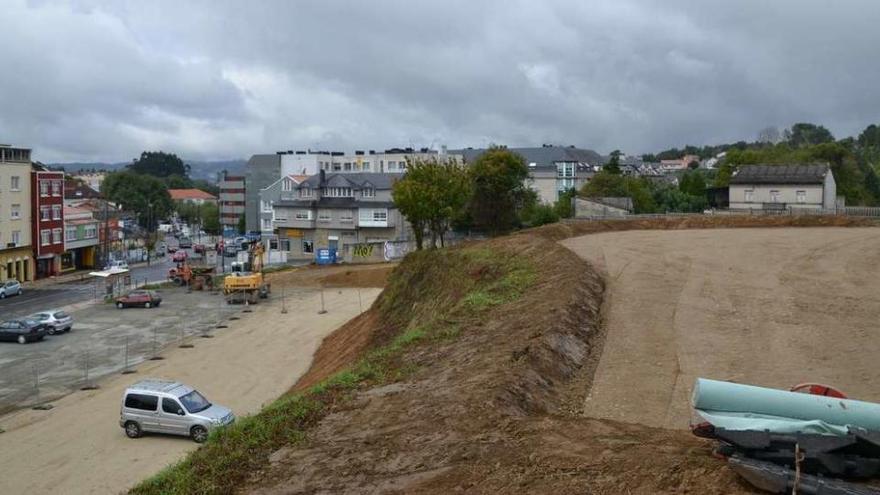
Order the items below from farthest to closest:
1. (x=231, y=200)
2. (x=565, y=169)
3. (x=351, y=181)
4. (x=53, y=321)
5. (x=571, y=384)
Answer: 1. (x=231, y=200)
2. (x=565, y=169)
3. (x=351, y=181)
4. (x=53, y=321)
5. (x=571, y=384)

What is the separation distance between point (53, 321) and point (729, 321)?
116 feet

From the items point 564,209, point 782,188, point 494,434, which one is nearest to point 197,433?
point 494,434

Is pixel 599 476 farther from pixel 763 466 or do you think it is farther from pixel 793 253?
pixel 793 253

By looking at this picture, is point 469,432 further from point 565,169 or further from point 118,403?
point 565,169

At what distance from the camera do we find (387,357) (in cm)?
1698

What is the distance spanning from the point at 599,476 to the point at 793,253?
25.6m

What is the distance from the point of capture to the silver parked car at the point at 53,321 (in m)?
41.3

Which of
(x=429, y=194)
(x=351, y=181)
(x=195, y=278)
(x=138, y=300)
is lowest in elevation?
(x=138, y=300)

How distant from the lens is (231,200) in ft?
449

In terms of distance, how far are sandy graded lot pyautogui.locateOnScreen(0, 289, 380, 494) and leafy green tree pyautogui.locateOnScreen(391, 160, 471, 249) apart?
22.5 feet

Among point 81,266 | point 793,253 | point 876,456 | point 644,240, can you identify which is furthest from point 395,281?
point 81,266

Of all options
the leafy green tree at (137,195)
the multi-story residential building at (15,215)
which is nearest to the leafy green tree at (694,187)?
the multi-story residential building at (15,215)

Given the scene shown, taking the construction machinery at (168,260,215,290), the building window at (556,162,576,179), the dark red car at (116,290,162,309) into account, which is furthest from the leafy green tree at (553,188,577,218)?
the dark red car at (116,290,162,309)

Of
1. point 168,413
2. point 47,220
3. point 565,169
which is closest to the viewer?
point 168,413
